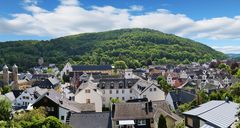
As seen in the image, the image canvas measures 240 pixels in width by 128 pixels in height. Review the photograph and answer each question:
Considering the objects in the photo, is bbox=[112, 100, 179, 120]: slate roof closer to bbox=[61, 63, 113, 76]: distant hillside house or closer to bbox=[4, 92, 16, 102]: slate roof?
bbox=[4, 92, 16, 102]: slate roof

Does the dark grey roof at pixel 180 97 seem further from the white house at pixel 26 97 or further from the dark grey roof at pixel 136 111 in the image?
the white house at pixel 26 97

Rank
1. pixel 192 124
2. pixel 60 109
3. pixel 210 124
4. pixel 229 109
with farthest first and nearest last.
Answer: pixel 60 109
pixel 192 124
pixel 229 109
pixel 210 124

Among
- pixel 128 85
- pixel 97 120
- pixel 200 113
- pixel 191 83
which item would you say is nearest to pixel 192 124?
pixel 200 113

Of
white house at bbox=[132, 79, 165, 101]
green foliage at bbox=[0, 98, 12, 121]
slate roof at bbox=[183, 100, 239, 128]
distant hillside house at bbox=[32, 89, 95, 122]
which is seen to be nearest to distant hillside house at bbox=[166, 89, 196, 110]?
white house at bbox=[132, 79, 165, 101]

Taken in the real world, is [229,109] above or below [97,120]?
above

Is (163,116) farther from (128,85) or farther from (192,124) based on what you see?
(128,85)

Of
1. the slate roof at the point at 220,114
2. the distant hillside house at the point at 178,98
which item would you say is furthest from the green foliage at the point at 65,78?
the slate roof at the point at 220,114
